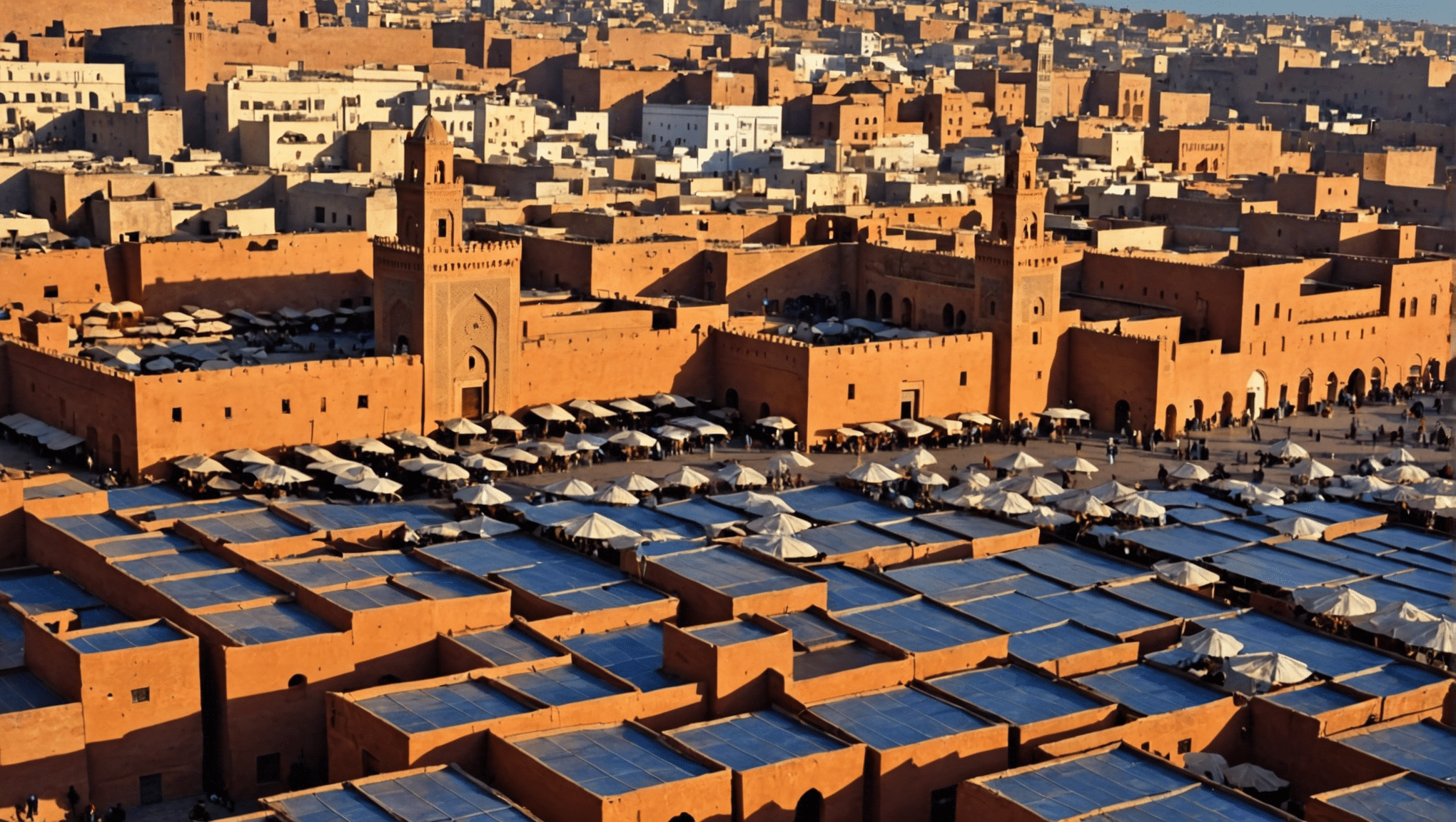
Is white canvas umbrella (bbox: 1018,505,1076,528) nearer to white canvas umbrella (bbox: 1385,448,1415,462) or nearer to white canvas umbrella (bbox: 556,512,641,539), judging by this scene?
white canvas umbrella (bbox: 556,512,641,539)

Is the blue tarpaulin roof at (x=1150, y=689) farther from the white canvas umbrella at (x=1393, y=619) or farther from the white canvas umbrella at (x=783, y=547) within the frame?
the white canvas umbrella at (x=783, y=547)

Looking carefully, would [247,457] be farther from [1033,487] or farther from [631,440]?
[1033,487]

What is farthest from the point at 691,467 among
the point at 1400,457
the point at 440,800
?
the point at 440,800

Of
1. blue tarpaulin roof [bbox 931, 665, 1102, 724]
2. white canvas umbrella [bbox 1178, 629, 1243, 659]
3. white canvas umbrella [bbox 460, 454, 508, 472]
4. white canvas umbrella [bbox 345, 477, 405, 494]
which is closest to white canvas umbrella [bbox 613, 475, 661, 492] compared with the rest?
white canvas umbrella [bbox 460, 454, 508, 472]

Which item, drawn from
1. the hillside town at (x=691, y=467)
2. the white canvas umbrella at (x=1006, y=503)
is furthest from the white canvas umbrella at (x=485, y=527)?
the white canvas umbrella at (x=1006, y=503)

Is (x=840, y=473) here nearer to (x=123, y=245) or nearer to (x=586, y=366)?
(x=586, y=366)

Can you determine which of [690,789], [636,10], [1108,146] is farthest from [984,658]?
[636,10]
